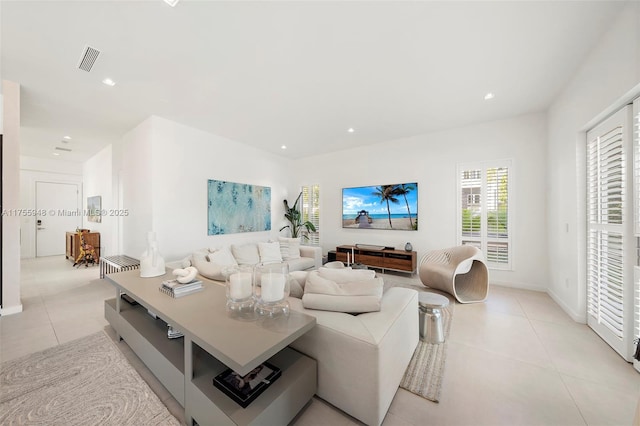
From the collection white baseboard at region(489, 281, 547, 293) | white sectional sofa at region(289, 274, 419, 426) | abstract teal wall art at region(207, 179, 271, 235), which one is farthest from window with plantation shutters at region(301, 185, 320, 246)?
white sectional sofa at region(289, 274, 419, 426)

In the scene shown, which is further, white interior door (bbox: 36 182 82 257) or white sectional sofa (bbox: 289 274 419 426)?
white interior door (bbox: 36 182 82 257)

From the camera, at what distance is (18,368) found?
5.92ft

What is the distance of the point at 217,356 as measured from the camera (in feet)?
3.44

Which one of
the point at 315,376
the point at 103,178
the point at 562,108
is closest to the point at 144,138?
the point at 103,178

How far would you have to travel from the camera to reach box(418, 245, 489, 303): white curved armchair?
3.20 m

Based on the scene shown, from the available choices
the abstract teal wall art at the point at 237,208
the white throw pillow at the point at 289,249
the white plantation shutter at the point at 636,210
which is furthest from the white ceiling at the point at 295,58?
the white throw pillow at the point at 289,249

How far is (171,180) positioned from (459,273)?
461 centimetres

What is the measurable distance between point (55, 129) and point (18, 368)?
4.33 metres

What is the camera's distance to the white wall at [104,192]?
5.10 meters

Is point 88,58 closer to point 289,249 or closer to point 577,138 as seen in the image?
point 289,249

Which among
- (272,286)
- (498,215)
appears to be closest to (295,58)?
(272,286)

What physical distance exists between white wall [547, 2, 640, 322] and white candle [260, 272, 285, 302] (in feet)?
9.57

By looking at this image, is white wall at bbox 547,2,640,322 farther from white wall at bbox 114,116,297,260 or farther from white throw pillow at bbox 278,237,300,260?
white wall at bbox 114,116,297,260

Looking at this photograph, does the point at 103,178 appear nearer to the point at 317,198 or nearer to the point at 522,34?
the point at 317,198
